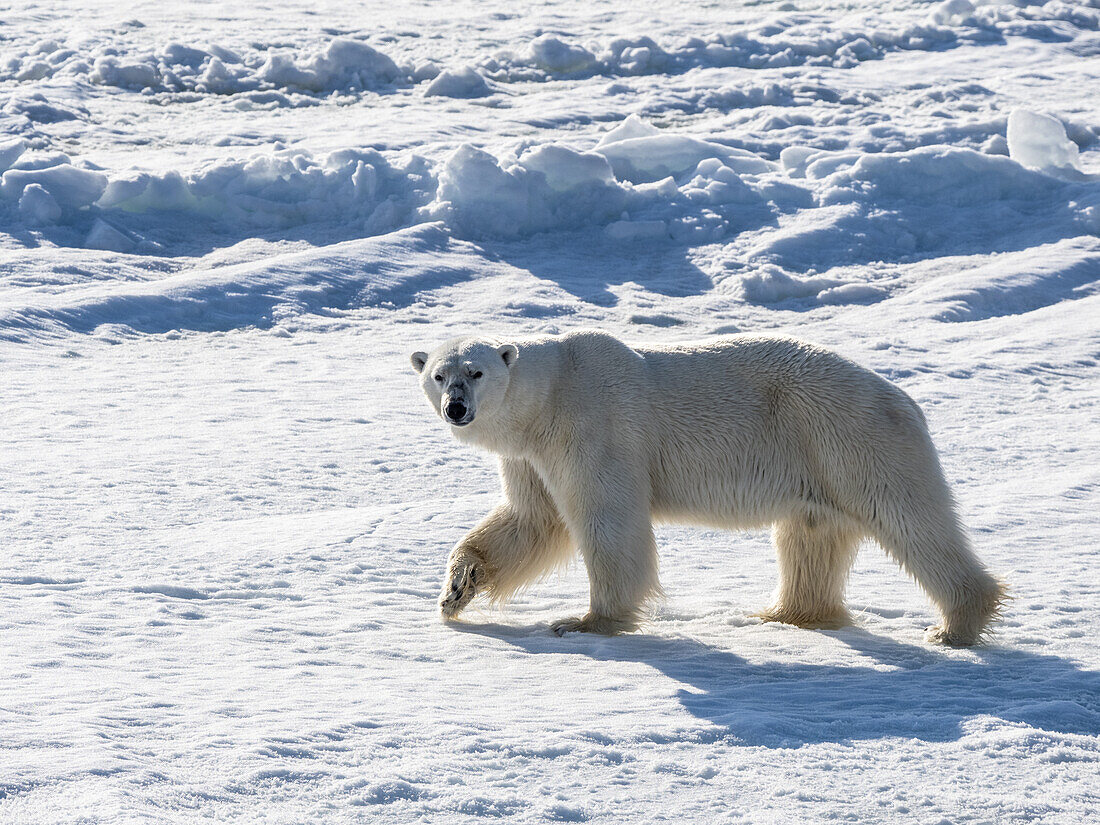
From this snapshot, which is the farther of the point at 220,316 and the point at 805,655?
the point at 220,316

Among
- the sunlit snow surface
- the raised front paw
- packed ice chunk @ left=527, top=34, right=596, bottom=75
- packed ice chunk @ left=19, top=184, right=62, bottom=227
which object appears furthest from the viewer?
packed ice chunk @ left=527, top=34, right=596, bottom=75

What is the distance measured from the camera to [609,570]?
15.1 feet

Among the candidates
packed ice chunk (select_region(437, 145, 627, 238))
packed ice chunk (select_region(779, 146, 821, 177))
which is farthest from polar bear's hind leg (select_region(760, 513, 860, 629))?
packed ice chunk (select_region(779, 146, 821, 177))

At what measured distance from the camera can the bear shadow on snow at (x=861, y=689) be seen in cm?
355

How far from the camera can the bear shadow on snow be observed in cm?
355

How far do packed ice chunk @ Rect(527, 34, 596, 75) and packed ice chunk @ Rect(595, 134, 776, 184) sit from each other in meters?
4.49

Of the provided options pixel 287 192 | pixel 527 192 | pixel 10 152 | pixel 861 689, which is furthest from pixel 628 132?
pixel 861 689

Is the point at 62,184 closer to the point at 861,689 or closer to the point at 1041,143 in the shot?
the point at 861,689

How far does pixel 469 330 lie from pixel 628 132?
4.54 meters

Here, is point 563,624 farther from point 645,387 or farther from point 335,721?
point 335,721

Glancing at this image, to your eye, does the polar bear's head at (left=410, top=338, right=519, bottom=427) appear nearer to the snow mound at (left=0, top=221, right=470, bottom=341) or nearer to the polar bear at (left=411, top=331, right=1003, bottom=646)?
the polar bear at (left=411, top=331, right=1003, bottom=646)

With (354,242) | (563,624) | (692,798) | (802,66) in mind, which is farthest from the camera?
(802,66)

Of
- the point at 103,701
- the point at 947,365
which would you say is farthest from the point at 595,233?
the point at 103,701

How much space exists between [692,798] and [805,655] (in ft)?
4.62
